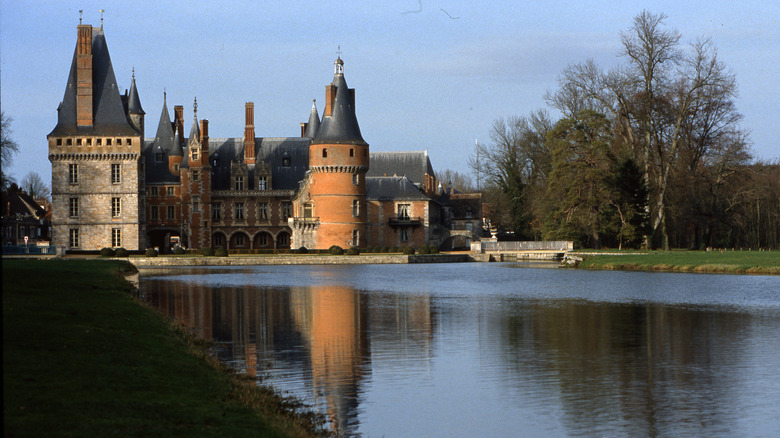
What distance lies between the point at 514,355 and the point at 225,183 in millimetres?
61493

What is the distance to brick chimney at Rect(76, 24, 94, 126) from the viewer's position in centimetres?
5984

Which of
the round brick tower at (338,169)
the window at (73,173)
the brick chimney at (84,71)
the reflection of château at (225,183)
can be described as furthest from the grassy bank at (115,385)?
the round brick tower at (338,169)

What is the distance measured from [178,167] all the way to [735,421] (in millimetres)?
66066

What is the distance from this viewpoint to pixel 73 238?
60.8 meters

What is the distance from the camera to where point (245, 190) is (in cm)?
7325

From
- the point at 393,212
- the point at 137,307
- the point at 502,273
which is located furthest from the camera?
the point at 393,212

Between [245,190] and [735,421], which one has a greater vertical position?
[245,190]

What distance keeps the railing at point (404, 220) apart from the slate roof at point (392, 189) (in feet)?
4.67

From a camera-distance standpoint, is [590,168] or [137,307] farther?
[590,168]

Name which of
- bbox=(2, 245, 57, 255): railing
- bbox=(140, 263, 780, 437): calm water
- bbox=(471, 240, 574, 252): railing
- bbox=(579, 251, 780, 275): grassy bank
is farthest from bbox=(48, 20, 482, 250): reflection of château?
bbox=(140, 263, 780, 437): calm water

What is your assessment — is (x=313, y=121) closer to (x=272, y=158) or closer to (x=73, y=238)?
(x=272, y=158)

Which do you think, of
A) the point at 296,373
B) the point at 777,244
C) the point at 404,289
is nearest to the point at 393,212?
the point at 777,244

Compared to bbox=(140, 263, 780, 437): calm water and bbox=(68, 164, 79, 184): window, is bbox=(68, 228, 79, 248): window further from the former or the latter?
bbox=(140, 263, 780, 437): calm water

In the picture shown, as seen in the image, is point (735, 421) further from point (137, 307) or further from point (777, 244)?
point (777, 244)
